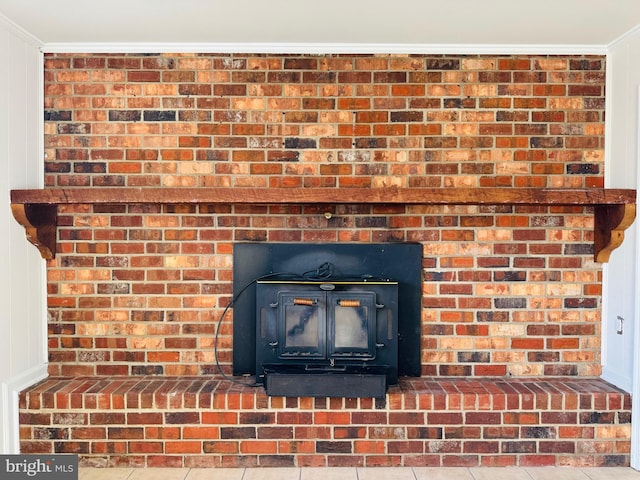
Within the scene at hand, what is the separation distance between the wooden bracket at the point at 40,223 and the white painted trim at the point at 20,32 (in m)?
0.87

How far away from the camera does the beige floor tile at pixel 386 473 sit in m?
2.72

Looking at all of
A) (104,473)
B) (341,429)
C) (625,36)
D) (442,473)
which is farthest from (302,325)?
(625,36)

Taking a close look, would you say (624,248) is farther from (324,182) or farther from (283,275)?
(283,275)

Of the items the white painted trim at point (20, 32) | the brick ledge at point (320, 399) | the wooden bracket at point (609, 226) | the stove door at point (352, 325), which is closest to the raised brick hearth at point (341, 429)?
the brick ledge at point (320, 399)

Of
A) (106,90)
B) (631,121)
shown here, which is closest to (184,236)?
(106,90)

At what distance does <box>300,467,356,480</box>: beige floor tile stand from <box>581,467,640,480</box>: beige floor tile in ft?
3.77

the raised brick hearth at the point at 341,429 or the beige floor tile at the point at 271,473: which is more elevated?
the raised brick hearth at the point at 341,429

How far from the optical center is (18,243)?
2875 mm

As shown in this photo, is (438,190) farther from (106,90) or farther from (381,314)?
(106,90)

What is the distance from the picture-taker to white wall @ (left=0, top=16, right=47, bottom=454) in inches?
108

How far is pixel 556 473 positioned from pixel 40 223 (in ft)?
9.61

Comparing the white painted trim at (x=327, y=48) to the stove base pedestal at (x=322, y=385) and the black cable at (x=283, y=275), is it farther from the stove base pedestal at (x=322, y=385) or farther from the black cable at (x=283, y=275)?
the stove base pedestal at (x=322, y=385)
